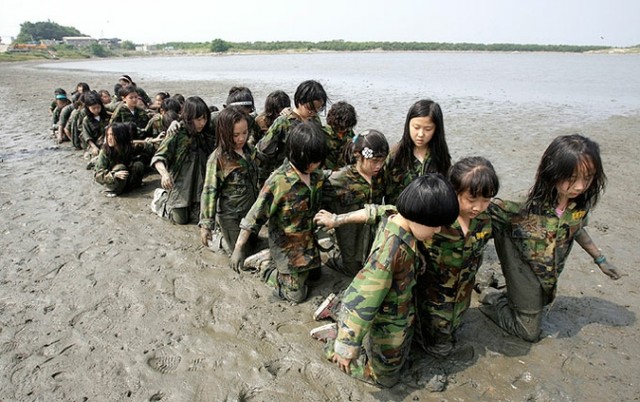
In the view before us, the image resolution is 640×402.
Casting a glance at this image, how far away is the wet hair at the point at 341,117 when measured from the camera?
5.04 metres

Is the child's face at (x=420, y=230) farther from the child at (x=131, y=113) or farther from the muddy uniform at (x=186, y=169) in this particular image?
the child at (x=131, y=113)

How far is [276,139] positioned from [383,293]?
311 centimetres

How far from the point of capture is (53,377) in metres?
2.97

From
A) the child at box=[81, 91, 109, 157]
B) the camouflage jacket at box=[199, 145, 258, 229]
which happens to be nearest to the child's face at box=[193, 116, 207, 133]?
the camouflage jacket at box=[199, 145, 258, 229]

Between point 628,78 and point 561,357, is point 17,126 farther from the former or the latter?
point 628,78

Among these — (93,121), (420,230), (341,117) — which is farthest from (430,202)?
(93,121)

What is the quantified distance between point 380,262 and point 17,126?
1426 cm

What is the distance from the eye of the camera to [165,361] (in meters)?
3.13

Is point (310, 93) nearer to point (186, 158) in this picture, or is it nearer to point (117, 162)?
point (186, 158)

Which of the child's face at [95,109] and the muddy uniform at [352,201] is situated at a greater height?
the child's face at [95,109]

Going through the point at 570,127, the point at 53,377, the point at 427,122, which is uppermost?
the point at 427,122

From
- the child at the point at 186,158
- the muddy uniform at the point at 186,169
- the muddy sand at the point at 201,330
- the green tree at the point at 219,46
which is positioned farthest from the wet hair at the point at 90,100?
the green tree at the point at 219,46

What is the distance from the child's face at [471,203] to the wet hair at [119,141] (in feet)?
18.3

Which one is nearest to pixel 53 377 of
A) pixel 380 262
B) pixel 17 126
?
pixel 380 262
